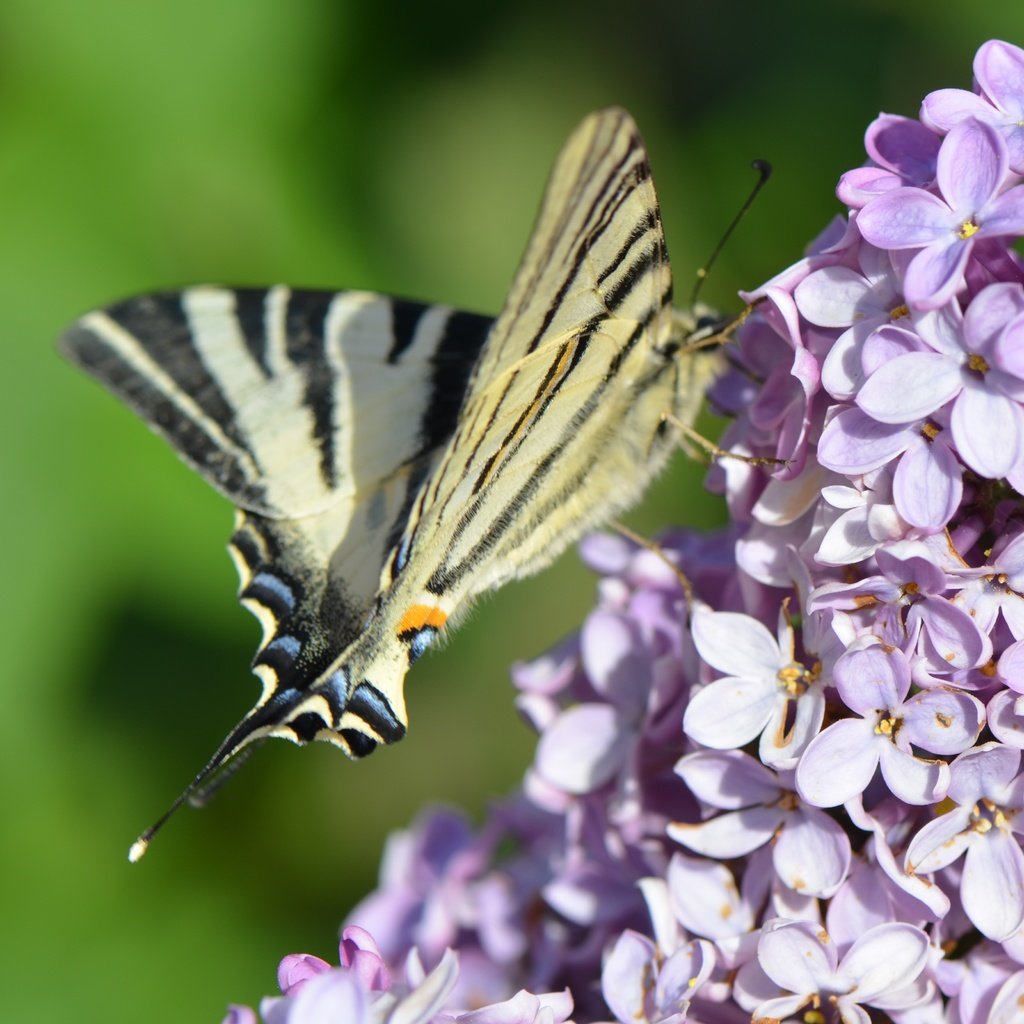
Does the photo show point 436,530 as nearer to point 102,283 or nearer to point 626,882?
point 626,882

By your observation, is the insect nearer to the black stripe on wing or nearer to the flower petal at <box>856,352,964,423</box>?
the black stripe on wing

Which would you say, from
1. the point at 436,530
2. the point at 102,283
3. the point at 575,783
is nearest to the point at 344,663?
the point at 436,530

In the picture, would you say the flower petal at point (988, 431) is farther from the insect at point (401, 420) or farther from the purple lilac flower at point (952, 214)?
the insect at point (401, 420)

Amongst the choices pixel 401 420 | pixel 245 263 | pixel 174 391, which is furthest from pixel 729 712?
pixel 245 263

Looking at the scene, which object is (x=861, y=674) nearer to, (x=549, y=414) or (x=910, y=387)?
(x=910, y=387)

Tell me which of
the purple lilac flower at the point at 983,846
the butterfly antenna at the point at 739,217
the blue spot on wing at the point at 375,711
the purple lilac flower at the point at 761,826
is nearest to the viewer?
the purple lilac flower at the point at 983,846

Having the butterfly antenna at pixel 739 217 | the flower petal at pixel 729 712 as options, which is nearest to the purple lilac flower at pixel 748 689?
the flower petal at pixel 729 712
